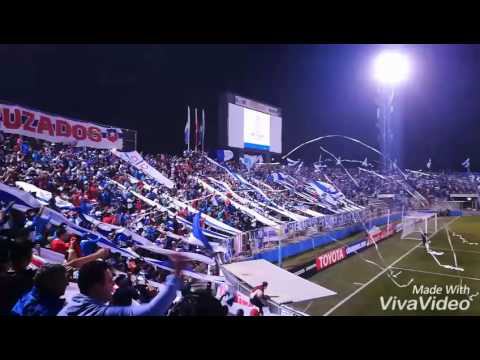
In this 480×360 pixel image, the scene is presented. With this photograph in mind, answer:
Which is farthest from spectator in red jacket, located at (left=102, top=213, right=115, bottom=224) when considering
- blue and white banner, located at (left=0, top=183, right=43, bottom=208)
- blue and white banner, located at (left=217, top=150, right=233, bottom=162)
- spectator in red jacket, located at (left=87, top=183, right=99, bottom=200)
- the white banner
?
blue and white banner, located at (left=217, top=150, right=233, bottom=162)

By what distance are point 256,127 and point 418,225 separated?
7.44 ft

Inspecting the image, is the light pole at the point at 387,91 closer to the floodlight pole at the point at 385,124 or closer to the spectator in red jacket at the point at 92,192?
the floodlight pole at the point at 385,124

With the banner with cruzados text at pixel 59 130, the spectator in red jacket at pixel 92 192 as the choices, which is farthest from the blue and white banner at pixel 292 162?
the spectator in red jacket at pixel 92 192

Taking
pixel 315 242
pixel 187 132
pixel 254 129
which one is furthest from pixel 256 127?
pixel 315 242

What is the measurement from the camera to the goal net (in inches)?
175

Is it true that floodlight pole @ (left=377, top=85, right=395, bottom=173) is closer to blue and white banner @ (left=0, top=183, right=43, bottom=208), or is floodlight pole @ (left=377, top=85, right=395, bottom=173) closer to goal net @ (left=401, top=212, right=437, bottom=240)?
goal net @ (left=401, top=212, right=437, bottom=240)

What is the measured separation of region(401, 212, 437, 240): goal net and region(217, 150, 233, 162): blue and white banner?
2.21 m

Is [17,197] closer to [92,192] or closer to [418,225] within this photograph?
[92,192]

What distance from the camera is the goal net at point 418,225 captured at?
445 cm
